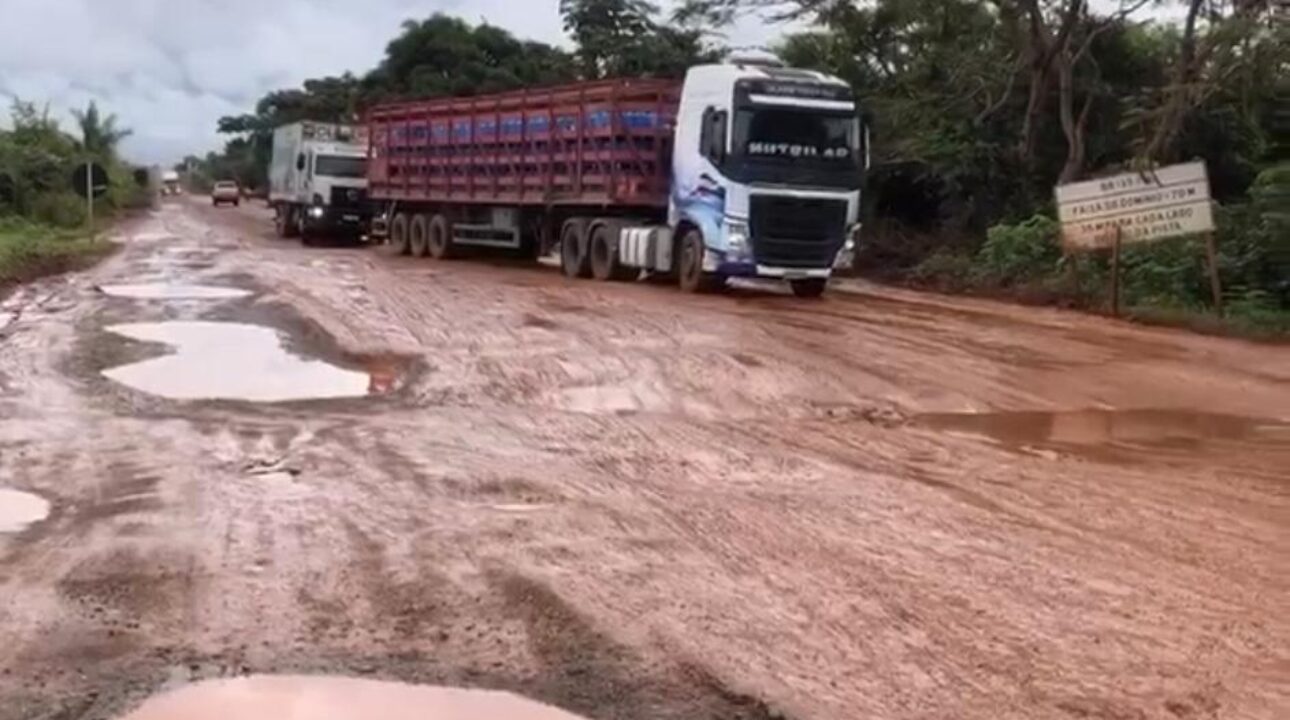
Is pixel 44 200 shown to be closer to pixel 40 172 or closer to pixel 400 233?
pixel 40 172

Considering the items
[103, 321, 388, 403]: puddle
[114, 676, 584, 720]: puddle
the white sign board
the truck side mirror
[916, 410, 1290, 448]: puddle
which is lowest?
[103, 321, 388, 403]: puddle

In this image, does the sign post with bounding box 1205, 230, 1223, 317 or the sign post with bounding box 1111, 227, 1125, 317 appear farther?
the sign post with bounding box 1111, 227, 1125, 317

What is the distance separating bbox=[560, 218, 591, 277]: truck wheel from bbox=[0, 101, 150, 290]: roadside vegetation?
849 centimetres

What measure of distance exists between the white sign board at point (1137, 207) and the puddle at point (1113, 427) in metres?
8.25

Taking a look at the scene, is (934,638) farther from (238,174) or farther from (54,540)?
(238,174)

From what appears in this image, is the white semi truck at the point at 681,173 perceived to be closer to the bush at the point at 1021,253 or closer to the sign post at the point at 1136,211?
the bush at the point at 1021,253

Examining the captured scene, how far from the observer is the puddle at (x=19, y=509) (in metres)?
7.77

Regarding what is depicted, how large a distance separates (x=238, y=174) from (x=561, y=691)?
104m

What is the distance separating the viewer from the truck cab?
22.6m

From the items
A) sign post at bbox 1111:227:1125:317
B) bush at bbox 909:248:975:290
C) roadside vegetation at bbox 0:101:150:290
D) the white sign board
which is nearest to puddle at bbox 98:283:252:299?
roadside vegetation at bbox 0:101:150:290

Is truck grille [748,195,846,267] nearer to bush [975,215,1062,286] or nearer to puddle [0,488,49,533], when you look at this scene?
bush [975,215,1062,286]

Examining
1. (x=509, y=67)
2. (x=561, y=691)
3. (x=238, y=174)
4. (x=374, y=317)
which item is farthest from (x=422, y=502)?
(x=238, y=174)

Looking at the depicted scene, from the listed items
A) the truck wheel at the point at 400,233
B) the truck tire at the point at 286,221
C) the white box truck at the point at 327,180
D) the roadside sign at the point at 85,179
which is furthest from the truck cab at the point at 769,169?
the roadside sign at the point at 85,179

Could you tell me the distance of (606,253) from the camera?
2641 centimetres
